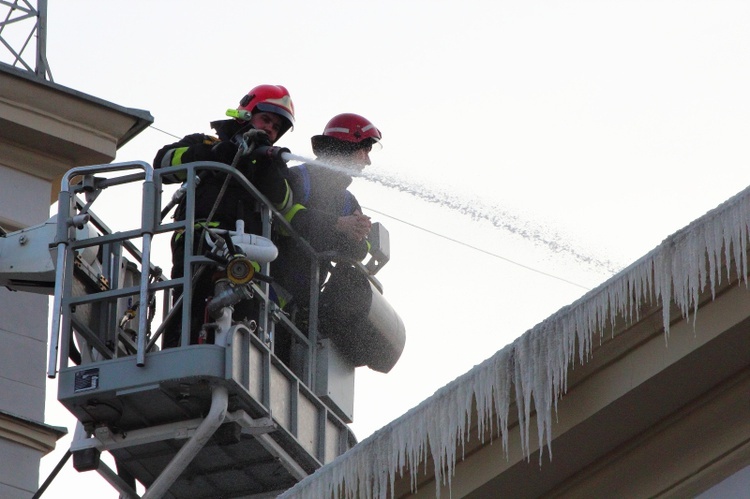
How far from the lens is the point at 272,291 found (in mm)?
12297

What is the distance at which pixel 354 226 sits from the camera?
12.4 metres

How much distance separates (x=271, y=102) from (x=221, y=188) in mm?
1080

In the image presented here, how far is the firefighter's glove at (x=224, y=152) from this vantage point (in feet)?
38.3

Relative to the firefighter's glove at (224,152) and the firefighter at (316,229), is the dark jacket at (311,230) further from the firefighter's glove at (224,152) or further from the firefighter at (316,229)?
the firefighter's glove at (224,152)

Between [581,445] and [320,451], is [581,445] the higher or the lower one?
the lower one

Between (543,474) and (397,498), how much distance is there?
0.69m

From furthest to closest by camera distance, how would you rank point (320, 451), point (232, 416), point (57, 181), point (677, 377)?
point (57, 181), point (320, 451), point (232, 416), point (677, 377)

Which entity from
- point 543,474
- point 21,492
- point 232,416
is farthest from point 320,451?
point 543,474

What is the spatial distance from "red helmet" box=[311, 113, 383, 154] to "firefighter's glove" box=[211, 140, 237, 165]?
1.61 metres

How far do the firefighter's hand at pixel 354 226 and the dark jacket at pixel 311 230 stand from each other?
47mm

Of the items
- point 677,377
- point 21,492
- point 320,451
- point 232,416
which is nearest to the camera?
point 677,377

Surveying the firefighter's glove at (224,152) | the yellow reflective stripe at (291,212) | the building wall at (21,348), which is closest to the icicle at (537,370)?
the firefighter's glove at (224,152)

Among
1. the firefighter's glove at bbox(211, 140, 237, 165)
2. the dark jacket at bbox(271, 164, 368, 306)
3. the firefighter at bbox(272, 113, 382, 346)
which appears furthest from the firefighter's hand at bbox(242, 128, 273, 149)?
the dark jacket at bbox(271, 164, 368, 306)

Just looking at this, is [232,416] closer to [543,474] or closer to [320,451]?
[320,451]
